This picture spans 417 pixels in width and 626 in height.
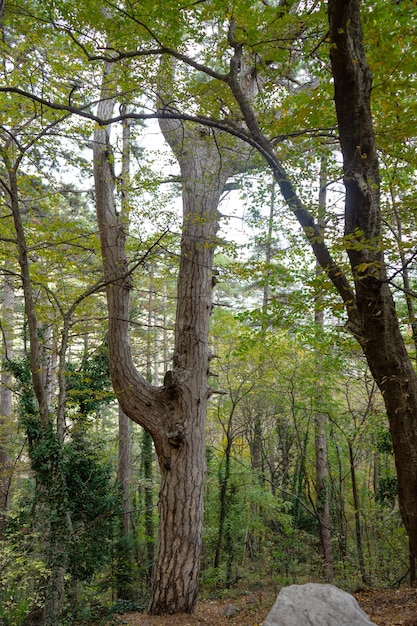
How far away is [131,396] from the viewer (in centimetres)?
508

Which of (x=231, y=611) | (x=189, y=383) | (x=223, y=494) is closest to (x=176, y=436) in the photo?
(x=189, y=383)

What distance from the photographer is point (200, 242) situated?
5.62m

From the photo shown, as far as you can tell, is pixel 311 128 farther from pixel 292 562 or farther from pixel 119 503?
pixel 292 562

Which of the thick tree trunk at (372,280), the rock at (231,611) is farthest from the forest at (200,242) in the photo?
the rock at (231,611)

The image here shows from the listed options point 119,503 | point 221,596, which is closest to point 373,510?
point 221,596

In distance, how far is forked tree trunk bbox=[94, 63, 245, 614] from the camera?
473cm

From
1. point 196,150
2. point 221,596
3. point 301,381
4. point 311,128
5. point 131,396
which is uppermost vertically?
point 196,150

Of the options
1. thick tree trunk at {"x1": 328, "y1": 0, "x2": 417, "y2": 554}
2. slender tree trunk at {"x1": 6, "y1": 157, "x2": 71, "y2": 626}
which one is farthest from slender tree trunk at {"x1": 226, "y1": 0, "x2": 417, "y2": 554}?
slender tree trunk at {"x1": 6, "y1": 157, "x2": 71, "y2": 626}

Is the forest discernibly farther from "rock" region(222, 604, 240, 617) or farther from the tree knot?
"rock" region(222, 604, 240, 617)

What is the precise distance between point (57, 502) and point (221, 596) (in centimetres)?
447

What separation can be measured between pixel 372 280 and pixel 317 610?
2.12 meters

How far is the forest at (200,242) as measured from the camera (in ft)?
9.76

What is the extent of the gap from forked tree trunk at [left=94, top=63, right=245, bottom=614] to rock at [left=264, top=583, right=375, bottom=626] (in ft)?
8.63

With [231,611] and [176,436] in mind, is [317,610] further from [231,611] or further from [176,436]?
[231,611]
